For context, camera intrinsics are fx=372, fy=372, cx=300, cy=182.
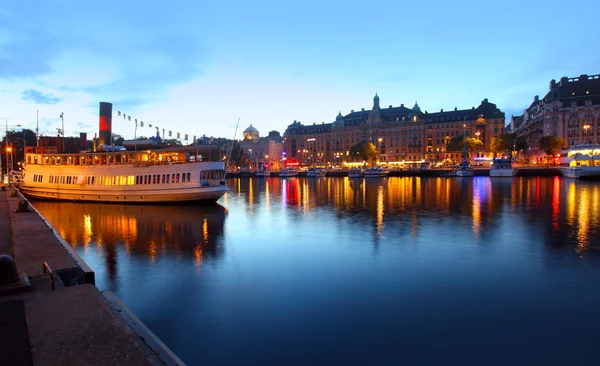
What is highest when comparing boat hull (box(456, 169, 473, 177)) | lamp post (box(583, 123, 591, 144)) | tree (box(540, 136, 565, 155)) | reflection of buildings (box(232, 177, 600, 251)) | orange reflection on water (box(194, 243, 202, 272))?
lamp post (box(583, 123, 591, 144))

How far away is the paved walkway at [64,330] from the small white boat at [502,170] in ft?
399

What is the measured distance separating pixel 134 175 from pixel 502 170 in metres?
105

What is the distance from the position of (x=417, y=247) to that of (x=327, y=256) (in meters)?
5.94

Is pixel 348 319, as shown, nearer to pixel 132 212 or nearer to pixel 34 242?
pixel 34 242

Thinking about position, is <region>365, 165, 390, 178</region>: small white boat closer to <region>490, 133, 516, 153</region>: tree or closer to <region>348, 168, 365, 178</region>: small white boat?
<region>348, 168, 365, 178</region>: small white boat

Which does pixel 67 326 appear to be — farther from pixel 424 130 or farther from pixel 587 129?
pixel 424 130

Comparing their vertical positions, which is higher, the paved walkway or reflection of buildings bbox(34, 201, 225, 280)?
the paved walkway

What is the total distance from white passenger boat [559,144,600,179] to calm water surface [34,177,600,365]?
Answer: 76.5 m

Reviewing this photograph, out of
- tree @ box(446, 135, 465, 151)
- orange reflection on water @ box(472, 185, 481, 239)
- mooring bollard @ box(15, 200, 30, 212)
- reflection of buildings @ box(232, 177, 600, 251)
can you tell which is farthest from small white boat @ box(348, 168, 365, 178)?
mooring bollard @ box(15, 200, 30, 212)

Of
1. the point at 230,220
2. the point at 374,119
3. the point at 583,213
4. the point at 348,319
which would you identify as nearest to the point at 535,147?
the point at 374,119

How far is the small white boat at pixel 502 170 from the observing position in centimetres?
11194

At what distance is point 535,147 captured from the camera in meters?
165

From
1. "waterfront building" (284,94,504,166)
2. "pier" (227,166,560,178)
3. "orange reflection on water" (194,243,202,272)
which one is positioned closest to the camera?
"orange reflection on water" (194,243,202,272)

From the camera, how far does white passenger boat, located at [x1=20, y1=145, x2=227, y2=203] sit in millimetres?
45406
